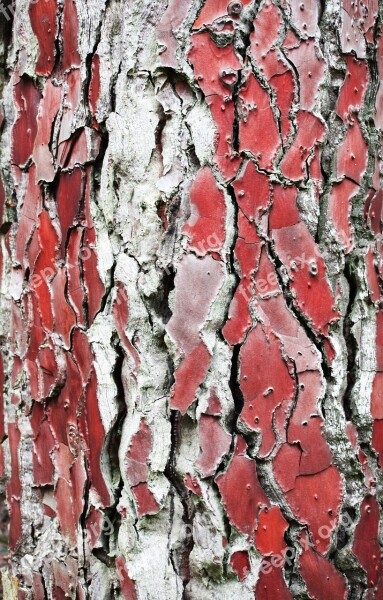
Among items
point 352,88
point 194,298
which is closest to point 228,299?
point 194,298

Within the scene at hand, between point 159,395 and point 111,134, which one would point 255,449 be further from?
point 111,134

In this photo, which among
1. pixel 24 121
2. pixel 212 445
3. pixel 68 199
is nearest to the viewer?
pixel 212 445

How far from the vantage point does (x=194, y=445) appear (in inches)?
37.6

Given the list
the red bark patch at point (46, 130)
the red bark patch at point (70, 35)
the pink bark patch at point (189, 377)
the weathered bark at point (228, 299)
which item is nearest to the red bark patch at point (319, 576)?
the weathered bark at point (228, 299)

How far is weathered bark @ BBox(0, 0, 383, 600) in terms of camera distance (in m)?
0.95

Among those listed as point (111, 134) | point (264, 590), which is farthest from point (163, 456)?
point (111, 134)

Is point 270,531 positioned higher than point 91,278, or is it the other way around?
point 91,278

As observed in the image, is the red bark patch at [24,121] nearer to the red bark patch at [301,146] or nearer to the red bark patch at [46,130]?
the red bark patch at [46,130]

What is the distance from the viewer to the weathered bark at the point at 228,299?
95 cm

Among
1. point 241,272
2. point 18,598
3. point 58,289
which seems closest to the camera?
point 241,272

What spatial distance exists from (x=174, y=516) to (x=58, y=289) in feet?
1.38

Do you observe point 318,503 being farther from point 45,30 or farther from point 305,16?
point 45,30

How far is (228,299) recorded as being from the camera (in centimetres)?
95

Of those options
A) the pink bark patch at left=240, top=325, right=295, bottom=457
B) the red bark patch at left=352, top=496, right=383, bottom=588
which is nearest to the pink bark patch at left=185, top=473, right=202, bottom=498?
the pink bark patch at left=240, top=325, right=295, bottom=457
